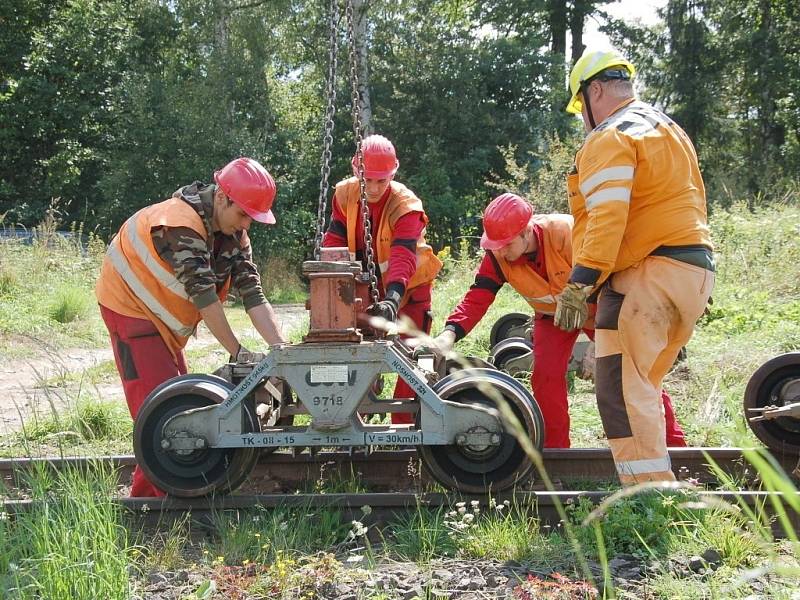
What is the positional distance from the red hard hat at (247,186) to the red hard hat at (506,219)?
1415mm

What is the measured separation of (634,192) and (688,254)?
0.40 m

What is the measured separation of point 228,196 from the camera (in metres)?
4.59

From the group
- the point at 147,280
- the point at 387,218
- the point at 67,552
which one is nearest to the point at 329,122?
the point at 147,280

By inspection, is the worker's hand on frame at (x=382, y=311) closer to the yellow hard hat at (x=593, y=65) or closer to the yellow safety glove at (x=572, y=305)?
the yellow safety glove at (x=572, y=305)

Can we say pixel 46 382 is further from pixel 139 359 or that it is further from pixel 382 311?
pixel 382 311

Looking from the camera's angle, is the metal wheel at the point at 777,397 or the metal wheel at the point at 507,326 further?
the metal wheel at the point at 507,326

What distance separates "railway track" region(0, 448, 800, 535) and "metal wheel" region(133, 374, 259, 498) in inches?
3.9

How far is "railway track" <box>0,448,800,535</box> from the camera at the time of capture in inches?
163

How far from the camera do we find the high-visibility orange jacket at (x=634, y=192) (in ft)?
12.7

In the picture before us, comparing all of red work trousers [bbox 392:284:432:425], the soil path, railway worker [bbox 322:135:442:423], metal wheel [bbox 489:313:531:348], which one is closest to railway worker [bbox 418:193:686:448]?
railway worker [bbox 322:135:442:423]

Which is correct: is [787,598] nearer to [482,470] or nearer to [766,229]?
[482,470]

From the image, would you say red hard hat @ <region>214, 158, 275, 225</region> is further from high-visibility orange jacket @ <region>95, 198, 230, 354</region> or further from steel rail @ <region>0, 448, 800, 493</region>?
steel rail @ <region>0, 448, 800, 493</region>

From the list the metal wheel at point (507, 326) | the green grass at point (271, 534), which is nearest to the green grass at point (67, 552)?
the green grass at point (271, 534)

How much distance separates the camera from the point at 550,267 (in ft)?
17.8
